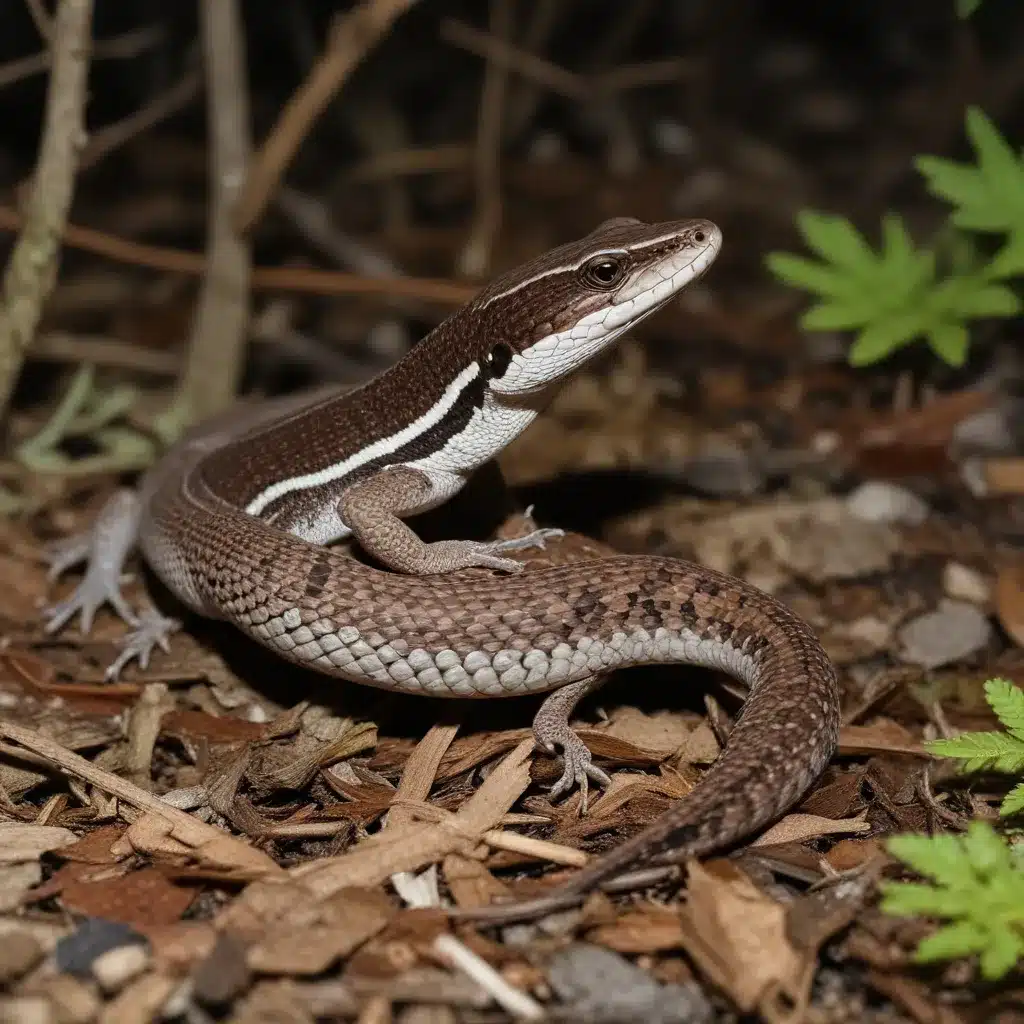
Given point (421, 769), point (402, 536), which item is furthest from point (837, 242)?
point (421, 769)

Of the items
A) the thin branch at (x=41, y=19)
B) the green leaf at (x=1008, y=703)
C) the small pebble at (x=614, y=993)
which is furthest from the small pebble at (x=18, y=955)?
the thin branch at (x=41, y=19)

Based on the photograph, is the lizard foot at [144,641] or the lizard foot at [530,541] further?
the lizard foot at [144,641]

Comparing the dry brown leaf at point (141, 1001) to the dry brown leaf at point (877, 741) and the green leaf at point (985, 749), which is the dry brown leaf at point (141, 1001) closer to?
the green leaf at point (985, 749)

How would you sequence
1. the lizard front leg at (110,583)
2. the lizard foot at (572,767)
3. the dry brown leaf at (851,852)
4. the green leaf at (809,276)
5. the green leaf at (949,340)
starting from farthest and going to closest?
1. the green leaf at (809,276)
2. the green leaf at (949,340)
3. the lizard front leg at (110,583)
4. the lizard foot at (572,767)
5. the dry brown leaf at (851,852)

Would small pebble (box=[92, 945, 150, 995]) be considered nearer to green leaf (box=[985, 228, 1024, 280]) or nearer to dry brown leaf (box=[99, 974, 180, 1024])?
dry brown leaf (box=[99, 974, 180, 1024])

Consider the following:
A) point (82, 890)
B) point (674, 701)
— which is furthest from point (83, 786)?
point (674, 701)

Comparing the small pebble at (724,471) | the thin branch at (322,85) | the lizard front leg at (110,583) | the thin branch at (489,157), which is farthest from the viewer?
the thin branch at (489,157)

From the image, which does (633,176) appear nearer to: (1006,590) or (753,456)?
(753,456)

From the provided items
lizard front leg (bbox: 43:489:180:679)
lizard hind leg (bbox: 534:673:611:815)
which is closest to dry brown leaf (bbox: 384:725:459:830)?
lizard hind leg (bbox: 534:673:611:815)
